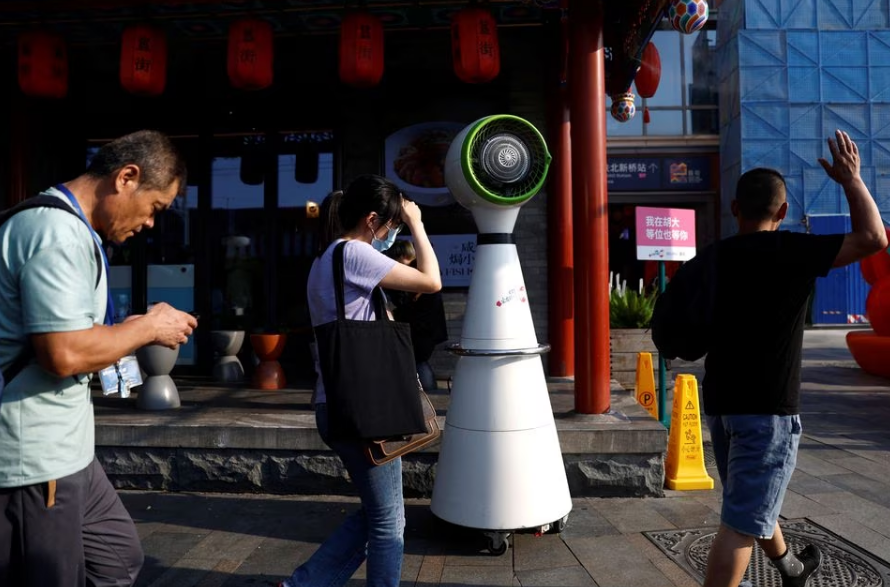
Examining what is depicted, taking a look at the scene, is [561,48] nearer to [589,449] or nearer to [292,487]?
[589,449]

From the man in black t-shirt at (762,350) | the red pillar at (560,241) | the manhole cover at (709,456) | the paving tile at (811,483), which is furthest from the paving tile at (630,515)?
the red pillar at (560,241)

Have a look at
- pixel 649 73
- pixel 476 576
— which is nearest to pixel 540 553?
pixel 476 576

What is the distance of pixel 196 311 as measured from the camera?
303 inches

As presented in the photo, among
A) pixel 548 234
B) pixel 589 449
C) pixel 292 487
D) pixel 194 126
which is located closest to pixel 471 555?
pixel 589 449

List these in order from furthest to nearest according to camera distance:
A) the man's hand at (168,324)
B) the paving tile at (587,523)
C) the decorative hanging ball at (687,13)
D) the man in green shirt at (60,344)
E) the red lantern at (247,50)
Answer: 1. the red lantern at (247,50)
2. the decorative hanging ball at (687,13)
3. the paving tile at (587,523)
4. the man's hand at (168,324)
5. the man in green shirt at (60,344)

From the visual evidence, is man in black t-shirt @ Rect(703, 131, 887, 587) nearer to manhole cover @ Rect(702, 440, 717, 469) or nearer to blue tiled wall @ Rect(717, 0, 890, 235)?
manhole cover @ Rect(702, 440, 717, 469)

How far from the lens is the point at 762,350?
254 cm

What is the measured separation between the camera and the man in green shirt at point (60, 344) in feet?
5.45

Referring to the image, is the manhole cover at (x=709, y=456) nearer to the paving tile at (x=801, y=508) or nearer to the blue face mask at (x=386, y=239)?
the paving tile at (x=801, y=508)

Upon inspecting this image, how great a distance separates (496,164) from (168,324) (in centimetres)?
212

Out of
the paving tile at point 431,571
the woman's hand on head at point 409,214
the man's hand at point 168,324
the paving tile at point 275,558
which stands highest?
the woman's hand on head at point 409,214

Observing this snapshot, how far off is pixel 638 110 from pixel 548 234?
15.4 meters

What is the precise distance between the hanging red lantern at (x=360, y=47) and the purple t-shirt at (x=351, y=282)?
353 cm

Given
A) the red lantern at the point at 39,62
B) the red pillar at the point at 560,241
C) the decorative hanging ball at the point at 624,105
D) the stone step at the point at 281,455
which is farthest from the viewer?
the decorative hanging ball at the point at 624,105
